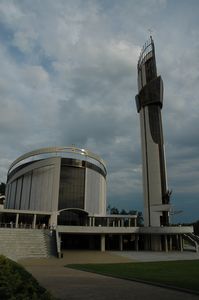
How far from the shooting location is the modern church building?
47.8 m

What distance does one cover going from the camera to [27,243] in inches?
1361

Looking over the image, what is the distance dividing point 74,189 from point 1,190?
5149cm

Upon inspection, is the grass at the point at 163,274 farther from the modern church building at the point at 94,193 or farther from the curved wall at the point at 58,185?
the curved wall at the point at 58,185

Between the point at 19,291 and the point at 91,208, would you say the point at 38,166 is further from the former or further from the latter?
the point at 19,291

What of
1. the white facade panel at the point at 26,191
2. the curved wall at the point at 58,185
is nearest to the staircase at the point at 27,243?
the curved wall at the point at 58,185

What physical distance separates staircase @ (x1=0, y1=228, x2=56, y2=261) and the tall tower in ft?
57.8

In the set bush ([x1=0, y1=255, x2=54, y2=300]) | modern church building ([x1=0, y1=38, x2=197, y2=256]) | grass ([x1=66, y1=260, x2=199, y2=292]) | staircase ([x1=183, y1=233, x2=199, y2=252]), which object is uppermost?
modern church building ([x1=0, y1=38, x2=197, y2=256])

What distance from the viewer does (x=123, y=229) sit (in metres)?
44.9

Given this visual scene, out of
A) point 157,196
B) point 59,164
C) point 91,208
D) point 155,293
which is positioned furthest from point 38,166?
point 155,293

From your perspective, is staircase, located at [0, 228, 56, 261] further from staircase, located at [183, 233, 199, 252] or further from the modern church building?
staircase, located at [183, 233, 199, 252]

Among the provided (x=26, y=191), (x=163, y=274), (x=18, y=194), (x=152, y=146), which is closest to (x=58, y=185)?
(x=26, y=191)

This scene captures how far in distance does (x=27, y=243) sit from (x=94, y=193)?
24147mm

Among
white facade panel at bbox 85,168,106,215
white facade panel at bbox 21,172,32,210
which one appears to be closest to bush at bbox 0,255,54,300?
white facade panel at bbox 85,168,106,215

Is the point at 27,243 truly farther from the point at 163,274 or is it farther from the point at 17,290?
the point at 17,290
